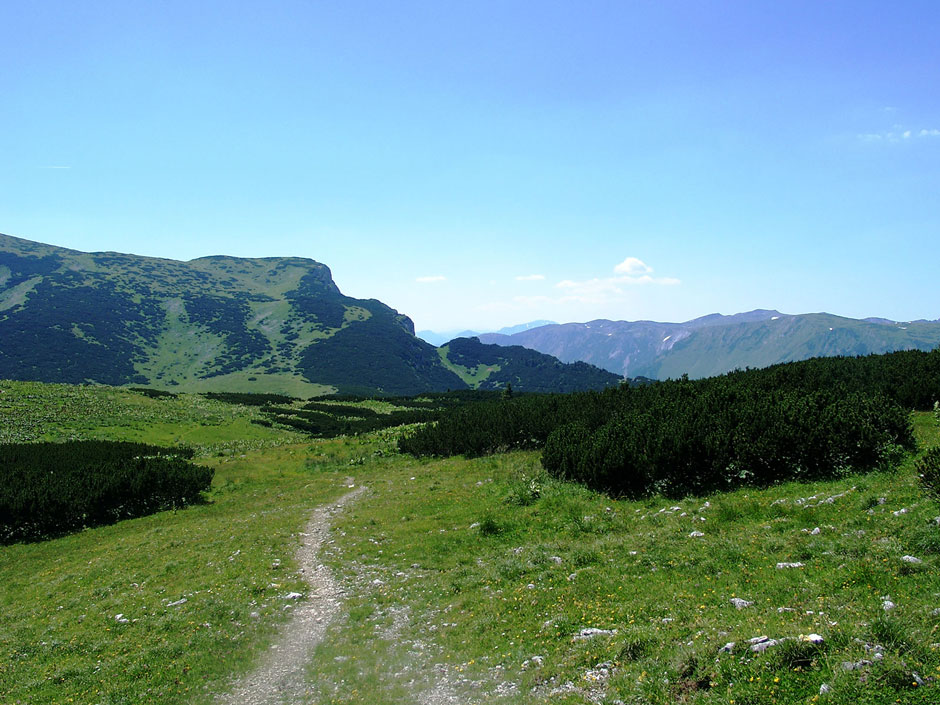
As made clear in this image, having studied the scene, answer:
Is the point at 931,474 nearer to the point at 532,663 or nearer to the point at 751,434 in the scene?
the point at 751,434

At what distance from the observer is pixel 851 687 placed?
5906 mm

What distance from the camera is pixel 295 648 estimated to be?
10938 mm

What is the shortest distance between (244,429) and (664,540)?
56768mm

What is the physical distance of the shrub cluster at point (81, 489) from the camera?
2388cm

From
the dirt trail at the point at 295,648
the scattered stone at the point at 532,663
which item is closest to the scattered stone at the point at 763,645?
the scattered stone at the point at 532,663

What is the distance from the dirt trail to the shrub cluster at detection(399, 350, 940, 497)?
11.0 m

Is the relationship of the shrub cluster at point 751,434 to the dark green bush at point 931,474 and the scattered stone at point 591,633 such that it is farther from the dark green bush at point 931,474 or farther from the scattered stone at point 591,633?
the scattered stone at point 591,633

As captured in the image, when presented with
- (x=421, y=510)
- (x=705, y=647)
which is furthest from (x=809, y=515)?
(x=421, y=510)

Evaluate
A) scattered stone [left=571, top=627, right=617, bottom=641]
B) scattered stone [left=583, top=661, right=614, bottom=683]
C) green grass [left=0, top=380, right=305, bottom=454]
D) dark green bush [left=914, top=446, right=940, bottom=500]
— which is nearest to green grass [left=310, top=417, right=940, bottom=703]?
scattered stone [left=583, top=661, right=614, bottom=683]

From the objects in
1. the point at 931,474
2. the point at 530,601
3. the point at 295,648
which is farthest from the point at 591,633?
the point at 931,474

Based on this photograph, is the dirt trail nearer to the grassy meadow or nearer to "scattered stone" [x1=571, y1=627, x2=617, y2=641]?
the grassy meadow

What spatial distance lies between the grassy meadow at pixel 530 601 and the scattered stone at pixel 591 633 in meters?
0.10

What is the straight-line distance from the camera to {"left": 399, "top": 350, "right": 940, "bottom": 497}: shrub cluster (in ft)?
55.5

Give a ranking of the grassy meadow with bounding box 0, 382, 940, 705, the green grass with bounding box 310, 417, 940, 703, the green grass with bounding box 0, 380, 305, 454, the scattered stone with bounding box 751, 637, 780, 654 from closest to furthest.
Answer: the green grass with bounding box 310, 417, 940, 703, the scattered stone with bounding box 751, 637, 780, 654, the grassy meadow with bounding box 0, 382, 940, 705, the green grass with bounding box 0, 380, 305, 454
